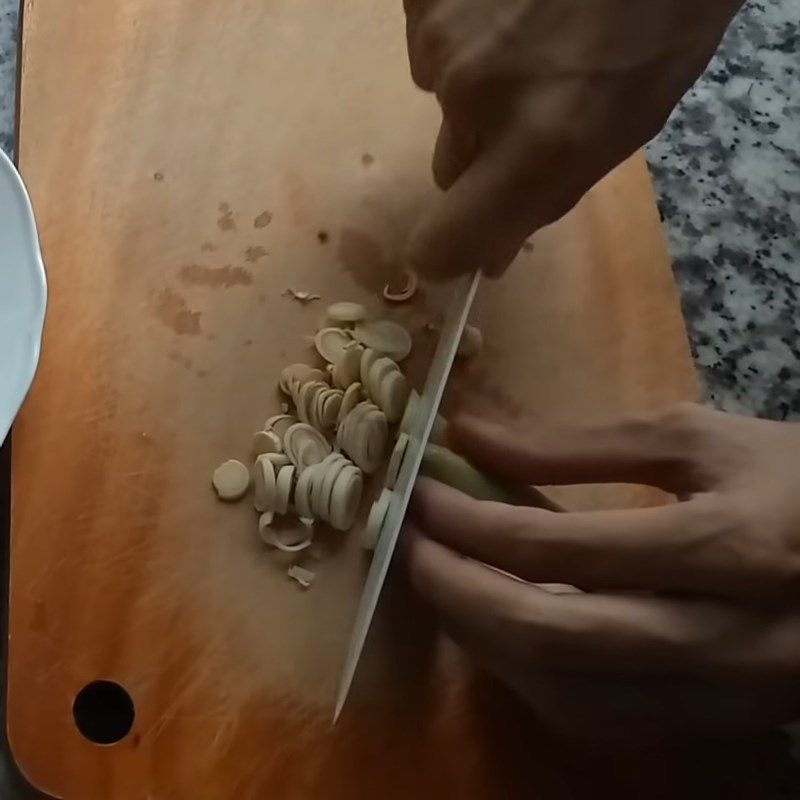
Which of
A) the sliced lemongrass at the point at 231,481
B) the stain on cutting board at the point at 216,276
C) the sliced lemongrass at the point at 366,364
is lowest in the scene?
the sliced lemongrass at the point at 231,481

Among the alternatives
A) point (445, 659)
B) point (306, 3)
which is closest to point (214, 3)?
point (306, 3)

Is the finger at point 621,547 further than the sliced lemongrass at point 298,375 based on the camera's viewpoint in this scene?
No

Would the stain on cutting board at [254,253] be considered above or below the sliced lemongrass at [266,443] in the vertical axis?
above

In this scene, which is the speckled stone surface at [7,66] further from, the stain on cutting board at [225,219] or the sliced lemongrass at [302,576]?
the sliced lemongrass at [302,576]

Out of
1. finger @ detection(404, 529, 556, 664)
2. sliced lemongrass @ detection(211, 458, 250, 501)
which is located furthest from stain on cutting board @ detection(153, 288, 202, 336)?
finger @ detection(404, 529, 556, 664)

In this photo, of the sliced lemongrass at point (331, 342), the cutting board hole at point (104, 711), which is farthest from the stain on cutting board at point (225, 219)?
the cutting board hole at point (104, 711)

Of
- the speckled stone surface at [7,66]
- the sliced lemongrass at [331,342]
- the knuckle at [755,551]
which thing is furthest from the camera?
the speckled stone surface at [7,66]

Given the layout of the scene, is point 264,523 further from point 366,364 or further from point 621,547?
point 621,547
